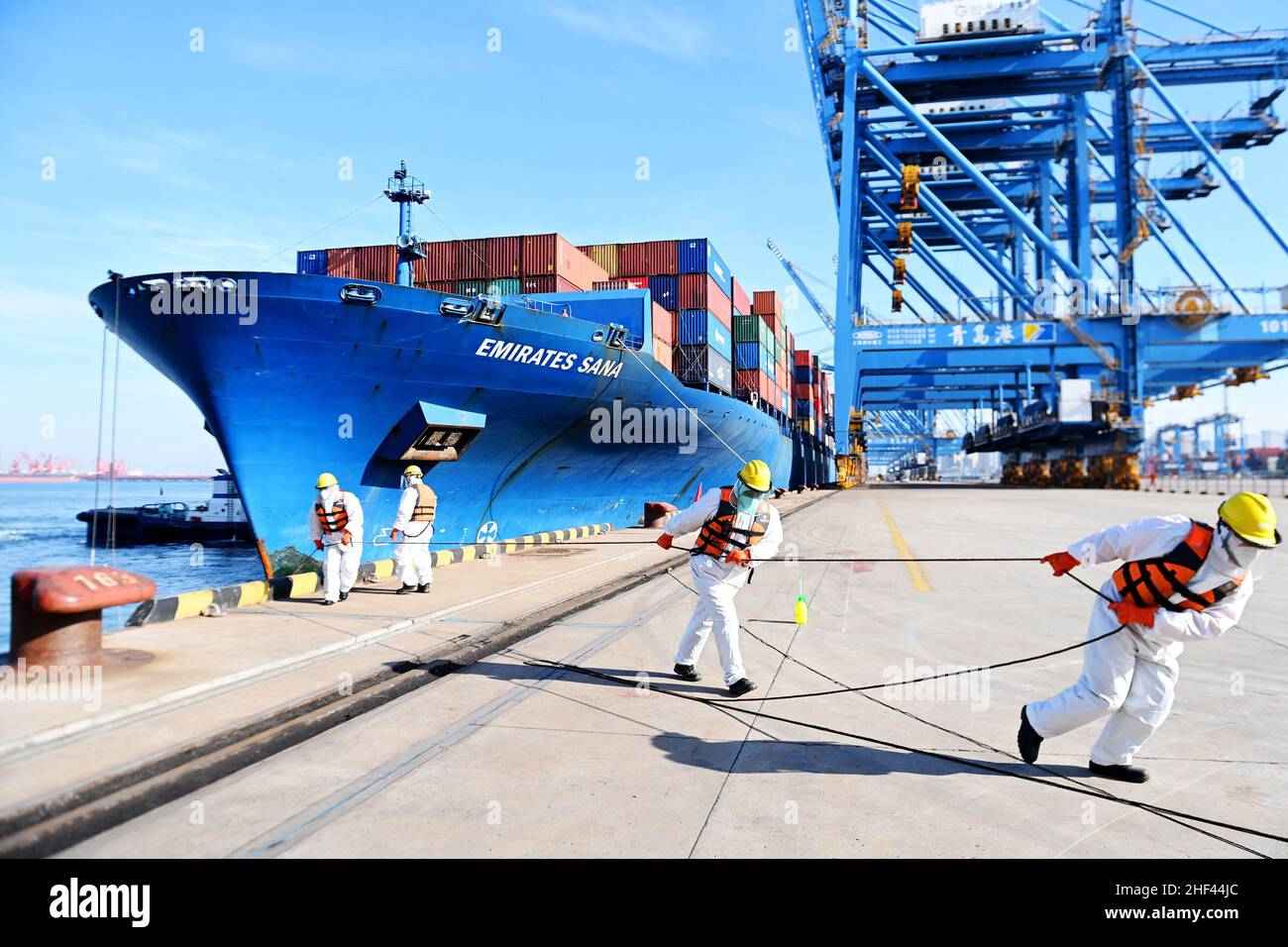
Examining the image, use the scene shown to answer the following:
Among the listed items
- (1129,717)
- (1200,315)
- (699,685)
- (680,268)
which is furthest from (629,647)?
(1200,315)

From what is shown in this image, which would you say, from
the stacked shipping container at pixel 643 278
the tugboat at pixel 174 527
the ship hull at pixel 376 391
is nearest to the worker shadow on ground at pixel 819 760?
the ship hull at pixel 376 391

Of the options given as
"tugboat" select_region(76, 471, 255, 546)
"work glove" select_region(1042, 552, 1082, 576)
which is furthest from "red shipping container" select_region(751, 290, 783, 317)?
"work glove" select_region(1042, 552, 1082, 576)

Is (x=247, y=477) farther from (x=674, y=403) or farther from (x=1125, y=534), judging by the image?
(x=1125, y=534)

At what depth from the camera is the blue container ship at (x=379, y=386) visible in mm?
13281

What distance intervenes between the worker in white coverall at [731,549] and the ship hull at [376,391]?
6875 millimetres

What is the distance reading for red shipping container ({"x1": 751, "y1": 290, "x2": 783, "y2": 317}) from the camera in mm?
42969

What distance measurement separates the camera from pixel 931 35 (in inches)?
1447

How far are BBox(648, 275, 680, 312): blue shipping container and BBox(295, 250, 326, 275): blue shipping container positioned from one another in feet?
38.3

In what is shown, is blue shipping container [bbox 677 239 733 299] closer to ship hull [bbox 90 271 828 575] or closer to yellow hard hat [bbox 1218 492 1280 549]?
ship hull [bbox 90 271 828 575]

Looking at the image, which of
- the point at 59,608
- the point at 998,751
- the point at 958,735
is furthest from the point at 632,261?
the point at 998,751

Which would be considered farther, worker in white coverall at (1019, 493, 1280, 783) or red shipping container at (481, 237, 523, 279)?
red shipping container at (481, 237, 523, 279)

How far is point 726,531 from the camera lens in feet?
19.5

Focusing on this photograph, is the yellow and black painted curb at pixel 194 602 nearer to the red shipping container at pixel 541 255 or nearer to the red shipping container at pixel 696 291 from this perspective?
the red shipping container at pixel 541 255

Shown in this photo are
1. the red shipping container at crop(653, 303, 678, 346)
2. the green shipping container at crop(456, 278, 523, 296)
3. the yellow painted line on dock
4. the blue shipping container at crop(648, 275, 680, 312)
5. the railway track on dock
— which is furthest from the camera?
the blue shipping container at crop(648, 275, 680, 312)
